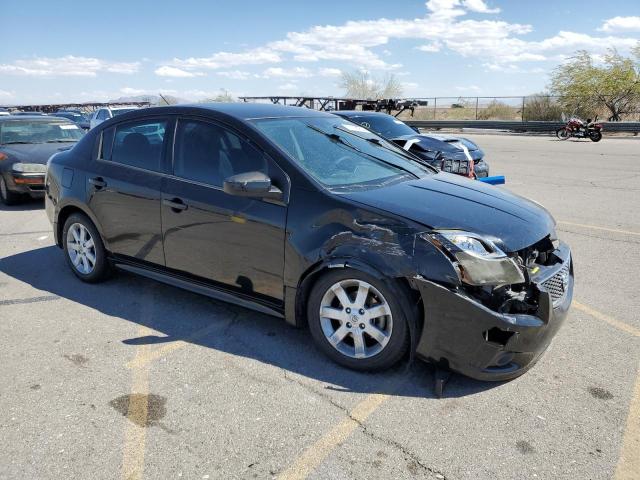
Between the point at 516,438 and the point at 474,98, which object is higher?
the point at 474,98

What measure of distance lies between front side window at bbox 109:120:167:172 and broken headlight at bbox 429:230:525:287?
2506 millimetres

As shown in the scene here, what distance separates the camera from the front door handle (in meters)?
4.09

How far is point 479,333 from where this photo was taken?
295cm

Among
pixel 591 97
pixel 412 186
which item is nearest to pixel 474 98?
pixel 591 97

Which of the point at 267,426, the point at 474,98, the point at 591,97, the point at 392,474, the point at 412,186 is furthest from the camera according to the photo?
the point at 474,98

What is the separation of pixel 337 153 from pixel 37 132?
8325mm

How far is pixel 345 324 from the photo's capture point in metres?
3.38

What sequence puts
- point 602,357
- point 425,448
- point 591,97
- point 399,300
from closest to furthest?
point 425,448 < point 399,300 < point 602,357 < point 591,97

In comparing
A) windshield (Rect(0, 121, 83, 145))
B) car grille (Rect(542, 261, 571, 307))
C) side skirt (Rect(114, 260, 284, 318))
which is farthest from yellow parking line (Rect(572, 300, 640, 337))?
windshield (Rect(0, 121, 83, 145))

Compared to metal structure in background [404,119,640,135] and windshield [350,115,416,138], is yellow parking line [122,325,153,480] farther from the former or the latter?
metal structure in background [404,119,640,135]

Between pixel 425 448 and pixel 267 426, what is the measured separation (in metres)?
0.84

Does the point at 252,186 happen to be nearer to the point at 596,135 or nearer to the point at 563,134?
the point at 596,135

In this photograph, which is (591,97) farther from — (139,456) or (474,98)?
(139,456)

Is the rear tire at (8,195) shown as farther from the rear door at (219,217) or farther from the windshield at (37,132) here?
the rear door at (219,217)
